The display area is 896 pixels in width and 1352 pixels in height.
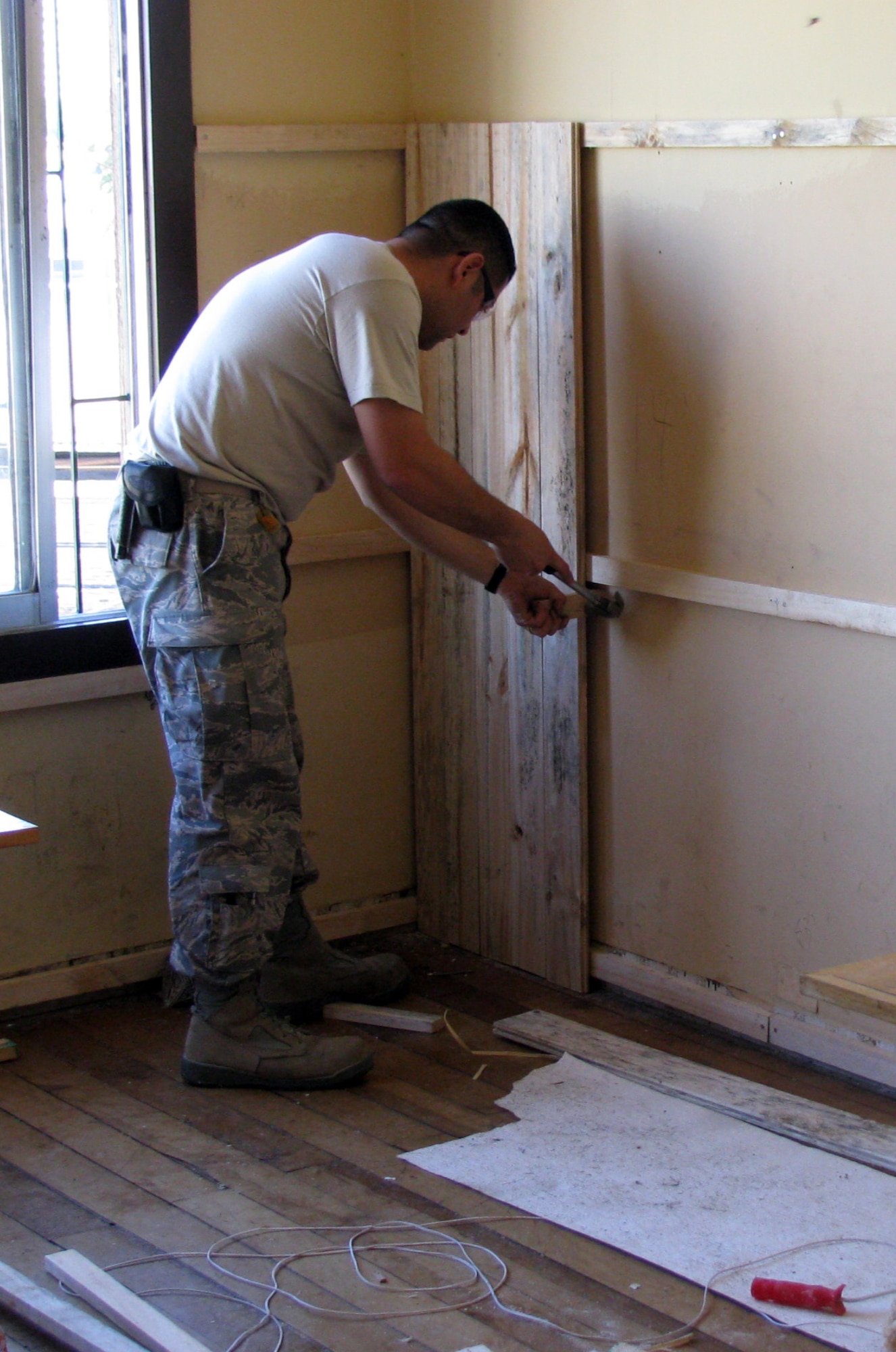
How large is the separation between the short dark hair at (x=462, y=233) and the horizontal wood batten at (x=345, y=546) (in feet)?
2.89

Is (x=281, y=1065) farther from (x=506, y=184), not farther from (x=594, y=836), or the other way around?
(x=506, y=184)

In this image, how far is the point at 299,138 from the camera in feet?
11.6

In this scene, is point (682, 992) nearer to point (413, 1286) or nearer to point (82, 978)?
point (413, 1286)

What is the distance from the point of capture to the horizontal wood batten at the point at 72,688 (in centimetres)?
330

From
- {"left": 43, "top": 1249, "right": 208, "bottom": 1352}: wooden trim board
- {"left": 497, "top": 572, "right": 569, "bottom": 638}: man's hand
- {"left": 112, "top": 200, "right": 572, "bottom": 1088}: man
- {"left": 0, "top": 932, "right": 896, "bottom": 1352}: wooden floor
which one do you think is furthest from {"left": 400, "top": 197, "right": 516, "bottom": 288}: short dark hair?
{"left": 43, "top": 1249, "right": 208, "bottom": 1352}: wooden trim board

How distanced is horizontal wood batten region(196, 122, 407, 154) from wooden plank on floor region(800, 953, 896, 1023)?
241cm

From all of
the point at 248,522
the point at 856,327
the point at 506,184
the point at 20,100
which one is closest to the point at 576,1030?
the point at 248,522

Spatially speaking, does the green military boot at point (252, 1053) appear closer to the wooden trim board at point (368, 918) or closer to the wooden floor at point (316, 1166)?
the wooden floor at point (316, 1166)

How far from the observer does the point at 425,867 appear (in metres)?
3.95

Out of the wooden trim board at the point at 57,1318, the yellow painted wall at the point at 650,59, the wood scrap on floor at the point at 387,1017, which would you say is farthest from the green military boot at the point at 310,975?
the yellow painted wall at the point at 650,59

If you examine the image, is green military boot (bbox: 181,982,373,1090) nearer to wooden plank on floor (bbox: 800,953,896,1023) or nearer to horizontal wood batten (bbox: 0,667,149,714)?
horizontal wood batten (bbox: 0,667,149,714)

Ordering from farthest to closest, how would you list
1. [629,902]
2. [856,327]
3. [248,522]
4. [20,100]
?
[629,902] → [20,100] → [248,522] → [856,327]

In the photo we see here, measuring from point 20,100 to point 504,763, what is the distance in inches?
68.1

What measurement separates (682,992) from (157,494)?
58.4 inches
